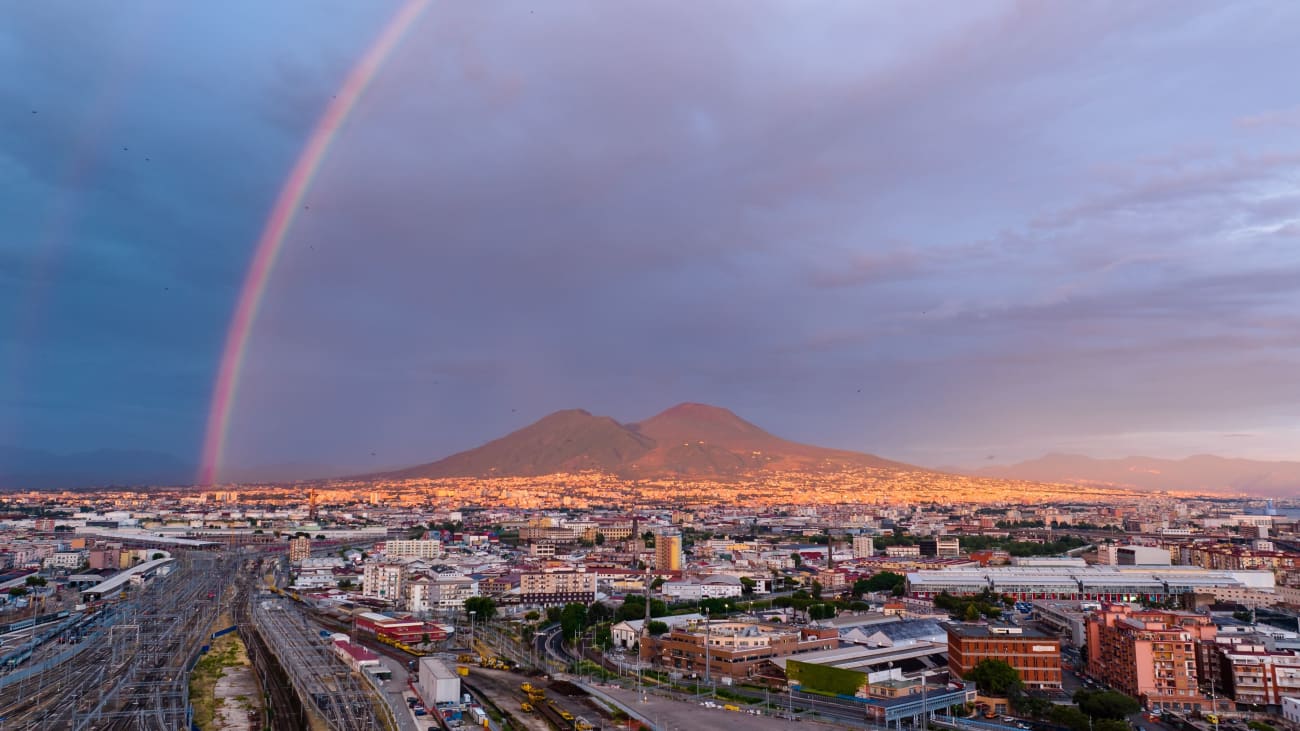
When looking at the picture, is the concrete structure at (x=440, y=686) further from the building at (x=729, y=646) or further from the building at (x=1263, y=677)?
the building at (x=1263, y=677)

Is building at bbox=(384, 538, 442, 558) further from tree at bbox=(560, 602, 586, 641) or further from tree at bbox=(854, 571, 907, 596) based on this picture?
tree at bbox=(854, 571, 907, 596)

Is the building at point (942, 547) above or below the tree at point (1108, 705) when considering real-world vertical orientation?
below

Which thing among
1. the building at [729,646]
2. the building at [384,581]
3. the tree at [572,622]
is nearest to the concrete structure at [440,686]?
the building at [729,646]

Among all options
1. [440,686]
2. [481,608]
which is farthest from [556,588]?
[440,686]

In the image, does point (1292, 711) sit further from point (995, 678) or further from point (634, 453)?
point (634, 453)

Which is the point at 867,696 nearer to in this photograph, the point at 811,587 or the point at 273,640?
the point at 273,640
